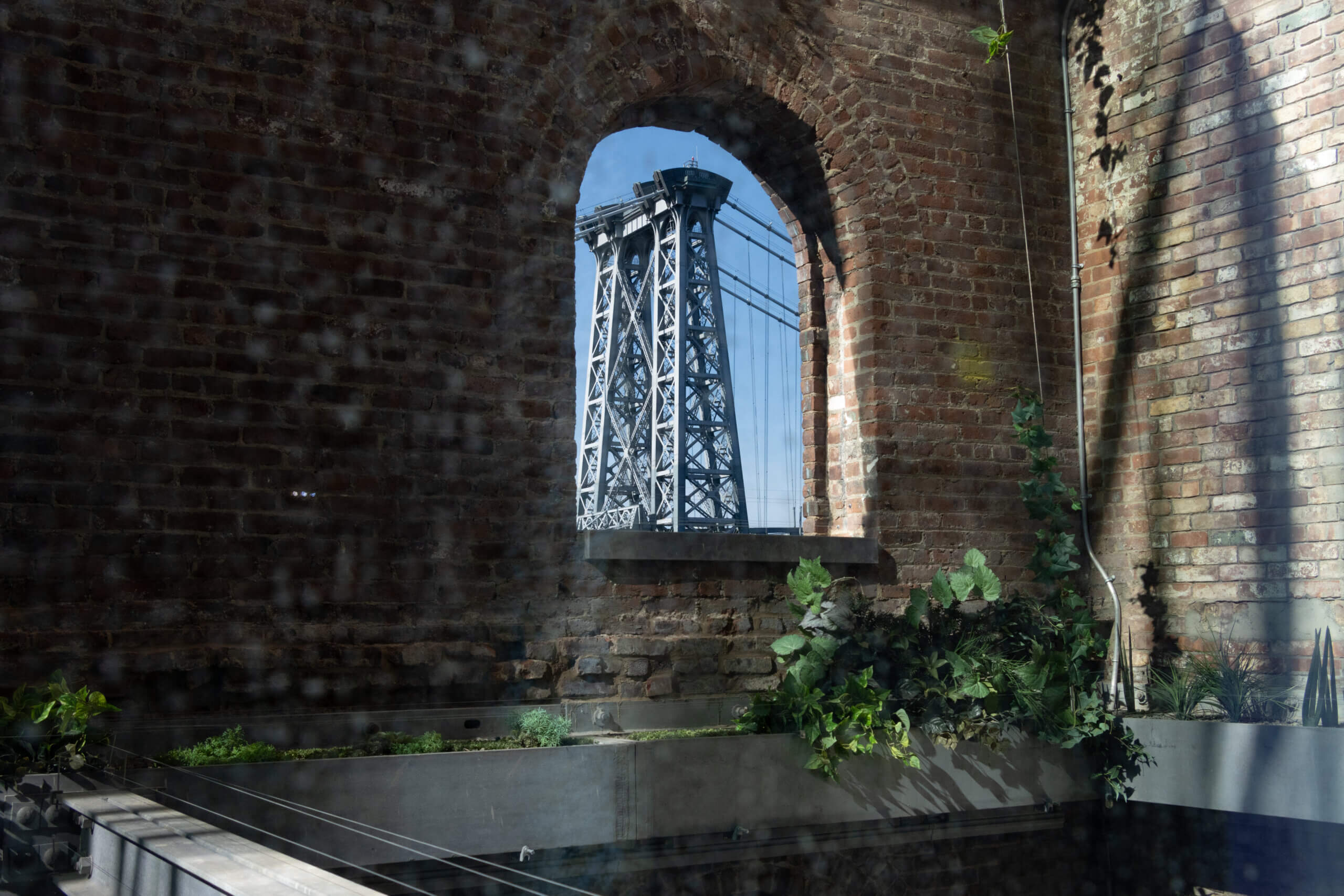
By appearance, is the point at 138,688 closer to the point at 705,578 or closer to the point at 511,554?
the point at 511,554

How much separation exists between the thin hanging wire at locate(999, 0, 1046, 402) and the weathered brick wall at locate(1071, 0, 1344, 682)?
12.2 inches

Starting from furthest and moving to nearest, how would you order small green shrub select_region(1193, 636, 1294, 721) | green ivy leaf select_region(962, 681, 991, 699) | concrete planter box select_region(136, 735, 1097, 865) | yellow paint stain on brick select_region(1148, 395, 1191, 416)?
yellow paint stain on brick select_region(1148, 395, 1191, 416), small green shrub select_region(1193, 636, 1294, 721), green ivy leaf select_region(962, 681, 991, 699), concrete planter box select_region(136, 735, 1097, 865)

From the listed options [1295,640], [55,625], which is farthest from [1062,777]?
[55,625]

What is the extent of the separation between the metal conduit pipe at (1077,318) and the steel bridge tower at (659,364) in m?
18.5

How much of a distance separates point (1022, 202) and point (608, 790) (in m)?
3.76

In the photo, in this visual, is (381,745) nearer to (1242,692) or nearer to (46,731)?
(46,731)

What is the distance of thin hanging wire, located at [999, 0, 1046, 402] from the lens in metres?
5.91

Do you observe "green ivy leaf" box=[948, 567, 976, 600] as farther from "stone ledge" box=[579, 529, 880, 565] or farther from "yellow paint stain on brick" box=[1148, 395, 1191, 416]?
"yellow paint stain on brick" box=[1148, 395, 1191, 416]

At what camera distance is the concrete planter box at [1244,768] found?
168 inches

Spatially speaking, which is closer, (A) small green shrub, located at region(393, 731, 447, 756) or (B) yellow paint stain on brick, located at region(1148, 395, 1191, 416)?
(A) small green shrub, located at region(393, 731, 447, 756)

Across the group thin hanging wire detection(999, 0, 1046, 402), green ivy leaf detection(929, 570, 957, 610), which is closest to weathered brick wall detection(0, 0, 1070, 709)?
thin hanging wire detection(999, 0, 1046, 402)

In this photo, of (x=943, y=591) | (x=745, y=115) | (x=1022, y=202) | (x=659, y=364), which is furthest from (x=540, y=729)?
(x=659, y=364)

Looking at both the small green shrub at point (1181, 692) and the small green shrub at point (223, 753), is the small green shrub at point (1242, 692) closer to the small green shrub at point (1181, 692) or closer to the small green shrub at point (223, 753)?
the small green shrub at point (1181, 692)

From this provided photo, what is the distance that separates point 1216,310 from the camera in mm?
5418
